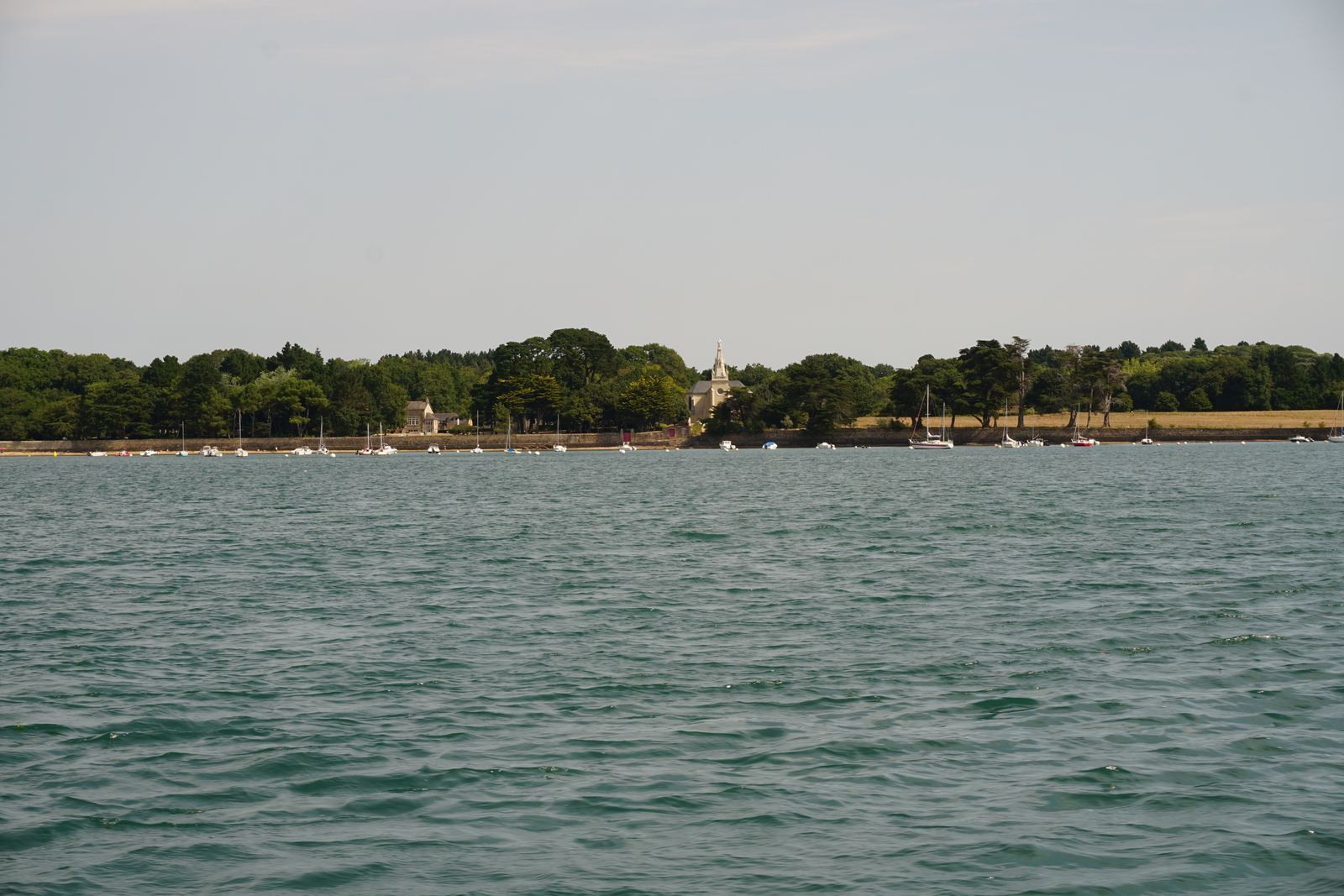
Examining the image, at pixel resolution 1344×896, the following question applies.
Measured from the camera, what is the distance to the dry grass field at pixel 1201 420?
557ft

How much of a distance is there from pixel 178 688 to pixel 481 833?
7.47m

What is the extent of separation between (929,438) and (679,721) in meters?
152

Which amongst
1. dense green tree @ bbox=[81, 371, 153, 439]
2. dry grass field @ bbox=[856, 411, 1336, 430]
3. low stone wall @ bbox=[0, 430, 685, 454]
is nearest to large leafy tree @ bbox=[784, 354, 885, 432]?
dry grass field @ bbox=[856, 411, 1336, 430]

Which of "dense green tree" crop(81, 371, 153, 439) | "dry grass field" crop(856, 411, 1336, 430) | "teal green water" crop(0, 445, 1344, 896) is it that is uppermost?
"dense green tree" crop(81, 371, 153, 439)

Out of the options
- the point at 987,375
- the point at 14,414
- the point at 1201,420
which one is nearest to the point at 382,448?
the point at 14,414

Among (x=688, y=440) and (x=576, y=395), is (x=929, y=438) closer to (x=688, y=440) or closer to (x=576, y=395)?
(x=688, y=440)

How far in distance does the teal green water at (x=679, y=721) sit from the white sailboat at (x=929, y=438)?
412 feet

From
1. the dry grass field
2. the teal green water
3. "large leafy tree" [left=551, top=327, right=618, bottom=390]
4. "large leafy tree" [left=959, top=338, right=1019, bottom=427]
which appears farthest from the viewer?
"large leafy tree" [left=551, top=327, right=618, bottom=390]

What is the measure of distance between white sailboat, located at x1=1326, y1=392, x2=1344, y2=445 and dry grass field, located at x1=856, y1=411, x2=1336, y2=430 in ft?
2.54

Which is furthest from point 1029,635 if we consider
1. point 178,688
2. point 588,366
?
point 588,366

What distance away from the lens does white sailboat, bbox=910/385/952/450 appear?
15861cm

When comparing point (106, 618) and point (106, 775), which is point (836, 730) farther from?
point (106, 618)

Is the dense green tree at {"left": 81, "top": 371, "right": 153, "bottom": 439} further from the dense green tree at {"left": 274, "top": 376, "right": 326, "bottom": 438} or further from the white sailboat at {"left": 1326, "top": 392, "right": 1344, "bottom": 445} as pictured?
the white sailboat at {"left": 1326, "top": 392, "right": 1344, "bottom": 445}

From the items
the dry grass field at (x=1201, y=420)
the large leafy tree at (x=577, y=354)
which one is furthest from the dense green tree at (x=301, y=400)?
the dry grass field at (x=1201, y=420)
